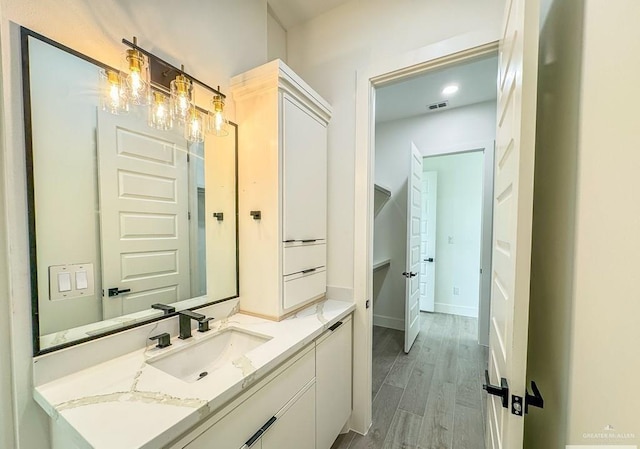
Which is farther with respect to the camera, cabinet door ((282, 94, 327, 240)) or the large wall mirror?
cabinet door ((282, 94, 327, 240))

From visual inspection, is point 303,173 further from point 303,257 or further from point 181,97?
point 181,97

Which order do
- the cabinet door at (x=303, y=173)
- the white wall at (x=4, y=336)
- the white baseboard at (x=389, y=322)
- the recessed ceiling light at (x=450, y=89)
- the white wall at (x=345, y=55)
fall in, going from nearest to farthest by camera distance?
the white wall at (x=4, y=336) < the cabinet door at (x=303, y=173) < the white wall at (x=345, y=55) < the recessed ceiling light at (x=450, y=89) < the white baseboard at (x=389, y=322)

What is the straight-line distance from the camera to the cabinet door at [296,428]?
0.98 m

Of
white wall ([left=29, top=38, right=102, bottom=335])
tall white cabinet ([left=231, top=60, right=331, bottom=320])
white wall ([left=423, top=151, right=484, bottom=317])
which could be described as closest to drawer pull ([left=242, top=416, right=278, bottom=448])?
tall white cabinet ([left=231, top=60, right=331, bottom=320])

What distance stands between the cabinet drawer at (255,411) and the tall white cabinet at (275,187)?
1.02 ft

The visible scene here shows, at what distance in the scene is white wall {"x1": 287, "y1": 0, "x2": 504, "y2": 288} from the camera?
1.49m

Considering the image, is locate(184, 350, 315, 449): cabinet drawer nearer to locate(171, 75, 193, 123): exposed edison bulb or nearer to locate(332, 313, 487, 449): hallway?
locate(332, 313, 487, 449): hallway

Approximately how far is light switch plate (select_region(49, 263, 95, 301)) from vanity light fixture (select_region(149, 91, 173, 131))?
2.16 ft

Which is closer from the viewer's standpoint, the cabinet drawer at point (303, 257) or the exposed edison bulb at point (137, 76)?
the exposed edison bulb at point (137, 76)

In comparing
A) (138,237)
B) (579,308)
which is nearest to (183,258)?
(138,237)

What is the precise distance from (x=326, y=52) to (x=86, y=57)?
138 centimetres

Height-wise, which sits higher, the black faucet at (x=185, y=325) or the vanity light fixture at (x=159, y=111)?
the vanity light fixture at (x=159, y=111)

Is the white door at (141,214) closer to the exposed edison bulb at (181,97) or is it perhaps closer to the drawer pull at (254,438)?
the exposed edison bulb at (181,97)

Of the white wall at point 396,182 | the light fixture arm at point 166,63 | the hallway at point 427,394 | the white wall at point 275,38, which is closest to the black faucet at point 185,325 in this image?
the light fixture arm at point 166,63
